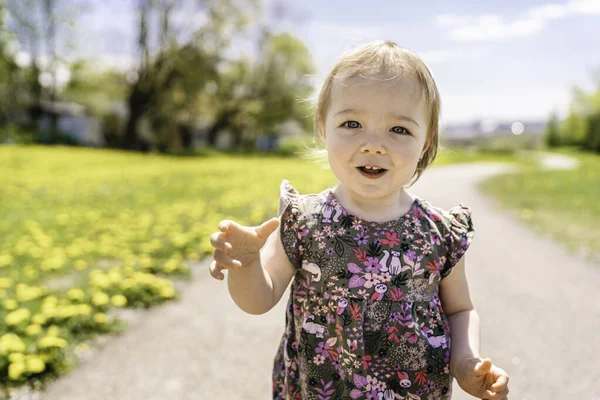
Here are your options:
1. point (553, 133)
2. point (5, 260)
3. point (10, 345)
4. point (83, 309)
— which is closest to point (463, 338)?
point (10, 345)

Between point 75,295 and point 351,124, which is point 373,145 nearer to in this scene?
point 351,124

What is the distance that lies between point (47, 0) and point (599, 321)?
4025 centimetres

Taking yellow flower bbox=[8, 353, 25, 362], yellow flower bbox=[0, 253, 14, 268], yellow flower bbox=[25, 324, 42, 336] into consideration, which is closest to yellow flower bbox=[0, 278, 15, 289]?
yellow flower bbox=[0, 253, 14, 268]

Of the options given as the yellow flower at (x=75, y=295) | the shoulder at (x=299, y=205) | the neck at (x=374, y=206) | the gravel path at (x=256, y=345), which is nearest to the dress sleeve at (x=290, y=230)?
the shoulder at (x=299, y=205)

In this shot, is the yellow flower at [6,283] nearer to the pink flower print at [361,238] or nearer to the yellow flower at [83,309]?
the yellow flower at [83,309]

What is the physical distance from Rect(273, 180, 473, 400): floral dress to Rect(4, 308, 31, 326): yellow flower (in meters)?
2.59

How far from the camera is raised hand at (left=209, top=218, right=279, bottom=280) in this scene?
1.35m

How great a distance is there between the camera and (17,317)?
336 cm

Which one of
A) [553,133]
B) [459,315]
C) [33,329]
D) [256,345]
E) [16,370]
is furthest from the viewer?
[553,133]

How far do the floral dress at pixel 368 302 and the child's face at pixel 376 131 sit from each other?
0.48 feet

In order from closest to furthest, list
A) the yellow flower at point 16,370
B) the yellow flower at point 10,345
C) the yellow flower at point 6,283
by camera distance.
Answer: the yellow flower at point 16,370
the yellow flower at point 10,345
the yellow flower at point 6,283

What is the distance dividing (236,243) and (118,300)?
2800 millimetres

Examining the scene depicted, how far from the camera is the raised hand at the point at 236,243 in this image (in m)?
1.35

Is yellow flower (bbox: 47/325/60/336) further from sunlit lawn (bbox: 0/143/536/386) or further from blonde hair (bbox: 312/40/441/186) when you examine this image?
blonde hair (bbox: 312/40/441/186)
